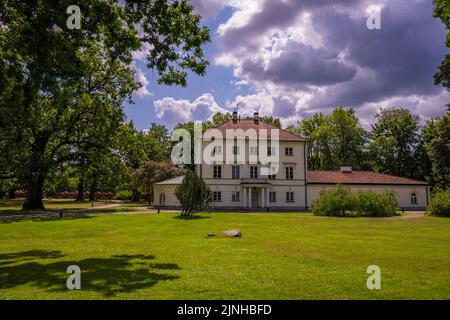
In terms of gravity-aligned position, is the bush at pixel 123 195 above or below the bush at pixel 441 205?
above

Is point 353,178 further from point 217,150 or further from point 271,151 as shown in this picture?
point 217,150

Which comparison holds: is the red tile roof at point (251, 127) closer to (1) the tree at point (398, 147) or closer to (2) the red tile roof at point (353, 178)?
→ (2) the red tile roof at point (353, 178)

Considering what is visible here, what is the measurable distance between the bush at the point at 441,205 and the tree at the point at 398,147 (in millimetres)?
34790

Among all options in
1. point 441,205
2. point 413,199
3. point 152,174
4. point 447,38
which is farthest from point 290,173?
point 447,38

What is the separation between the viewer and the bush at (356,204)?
34.6 metres

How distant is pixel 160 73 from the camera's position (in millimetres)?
13914

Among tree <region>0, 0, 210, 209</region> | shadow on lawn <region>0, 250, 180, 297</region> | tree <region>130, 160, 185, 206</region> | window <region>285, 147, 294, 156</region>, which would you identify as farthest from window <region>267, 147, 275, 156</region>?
shadow on lawn <region>0, 250, 180, 297</region>

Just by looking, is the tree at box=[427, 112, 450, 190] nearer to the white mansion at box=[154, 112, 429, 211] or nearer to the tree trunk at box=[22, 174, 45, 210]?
the white mansion at box=[154, 112, 429, 211]

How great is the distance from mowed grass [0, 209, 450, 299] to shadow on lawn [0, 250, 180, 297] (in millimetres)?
25

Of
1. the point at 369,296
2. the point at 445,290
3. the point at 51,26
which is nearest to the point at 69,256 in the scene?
the point at 51,26

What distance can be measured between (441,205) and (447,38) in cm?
2216

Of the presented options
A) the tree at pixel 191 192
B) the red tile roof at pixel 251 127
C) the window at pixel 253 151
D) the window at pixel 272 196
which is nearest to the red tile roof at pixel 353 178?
the window at pixel 272 196

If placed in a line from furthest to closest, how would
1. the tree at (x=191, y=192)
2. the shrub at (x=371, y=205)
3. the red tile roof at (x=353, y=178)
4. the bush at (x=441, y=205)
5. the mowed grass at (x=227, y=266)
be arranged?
the red tile roof at (x=353, y=178)
the shrub at (x=371, y=205)
the bush at (x=441, y=205)
the tree at (x=191, y=192)
the mowed grass at (x=227, y=266)

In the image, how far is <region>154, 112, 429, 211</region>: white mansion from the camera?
47.4m
